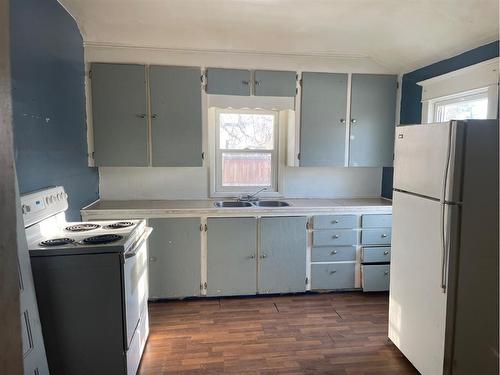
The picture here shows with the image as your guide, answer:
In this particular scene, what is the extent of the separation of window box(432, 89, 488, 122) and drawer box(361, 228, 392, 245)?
113cm

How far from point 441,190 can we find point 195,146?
2.11m

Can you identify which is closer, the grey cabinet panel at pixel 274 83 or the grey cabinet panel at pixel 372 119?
the grey cabinet panel at pixel 274 83

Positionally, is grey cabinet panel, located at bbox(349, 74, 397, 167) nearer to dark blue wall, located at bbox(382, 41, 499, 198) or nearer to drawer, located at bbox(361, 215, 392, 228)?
dark blue wall, located at bbox(382, 41, 499, 198)

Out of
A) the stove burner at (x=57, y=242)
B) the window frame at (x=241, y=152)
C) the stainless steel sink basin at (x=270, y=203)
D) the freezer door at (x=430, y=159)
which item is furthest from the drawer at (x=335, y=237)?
the stove burner at (x=57, y=242)

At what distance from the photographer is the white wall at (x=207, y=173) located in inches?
121

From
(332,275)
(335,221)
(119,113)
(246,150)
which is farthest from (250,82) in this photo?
(332,275)

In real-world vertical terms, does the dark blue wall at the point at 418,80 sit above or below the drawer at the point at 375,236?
above

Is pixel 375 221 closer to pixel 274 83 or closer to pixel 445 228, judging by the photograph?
pixel 445 228

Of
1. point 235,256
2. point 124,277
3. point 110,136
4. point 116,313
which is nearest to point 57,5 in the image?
point 110,136

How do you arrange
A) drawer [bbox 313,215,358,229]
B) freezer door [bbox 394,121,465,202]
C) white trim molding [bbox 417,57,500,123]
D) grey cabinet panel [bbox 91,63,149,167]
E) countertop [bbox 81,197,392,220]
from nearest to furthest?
1. freezer door [bbox 394,121,465,202]
2. white trim molding [bbox 417,57,500,123]
3. countertop [bbox 81,197,392,220]
4. grey cabinet panel [bbox 91,63,149,167]
5. drawer [bbox 313,215,358,229]

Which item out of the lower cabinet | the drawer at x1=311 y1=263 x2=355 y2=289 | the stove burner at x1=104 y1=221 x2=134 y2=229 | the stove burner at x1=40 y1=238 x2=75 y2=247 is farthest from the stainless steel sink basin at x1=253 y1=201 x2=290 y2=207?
the stove burner at x1=40 y1=238 x2=75 y2=247

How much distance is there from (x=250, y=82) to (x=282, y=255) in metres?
1.65

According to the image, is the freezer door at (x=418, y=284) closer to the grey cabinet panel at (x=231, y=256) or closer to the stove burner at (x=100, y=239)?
the grey cabinet panel at (x=231, y=256)

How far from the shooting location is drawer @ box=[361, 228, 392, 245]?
317 centimetres
